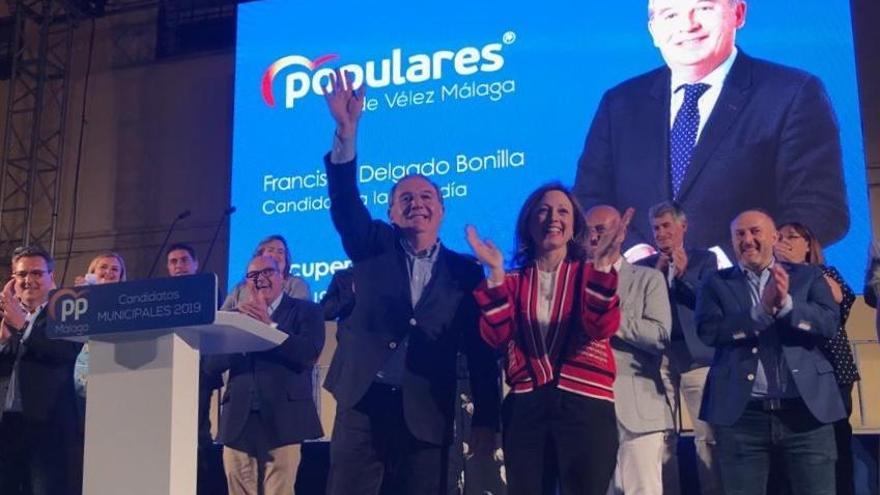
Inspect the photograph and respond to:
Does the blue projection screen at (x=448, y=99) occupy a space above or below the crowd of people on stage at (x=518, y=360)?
above

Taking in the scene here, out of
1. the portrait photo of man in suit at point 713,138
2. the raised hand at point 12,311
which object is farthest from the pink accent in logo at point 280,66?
the raised hand at point 12,311

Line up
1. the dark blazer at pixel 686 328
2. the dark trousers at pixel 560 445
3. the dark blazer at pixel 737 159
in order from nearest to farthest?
1. the dark trousers at pixel 560 445
2. the dark blazer at pixel 686 328
3. the dark blazer at pixel 737 159

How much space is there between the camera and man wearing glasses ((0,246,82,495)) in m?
3.88

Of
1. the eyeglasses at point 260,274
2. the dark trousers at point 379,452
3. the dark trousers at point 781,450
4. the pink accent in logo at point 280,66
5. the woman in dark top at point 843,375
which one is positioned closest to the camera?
the dark trousers at point 379,452

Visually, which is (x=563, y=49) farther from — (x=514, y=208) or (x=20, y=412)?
(x=20, y=412)

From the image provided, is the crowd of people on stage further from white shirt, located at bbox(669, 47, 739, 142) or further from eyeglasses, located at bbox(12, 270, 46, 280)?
white shirt, located at bbox(669, 47, 739, 142)

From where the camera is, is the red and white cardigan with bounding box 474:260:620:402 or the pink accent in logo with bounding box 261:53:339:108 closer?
the red and white cardigan with bounding box 474:260:620:402

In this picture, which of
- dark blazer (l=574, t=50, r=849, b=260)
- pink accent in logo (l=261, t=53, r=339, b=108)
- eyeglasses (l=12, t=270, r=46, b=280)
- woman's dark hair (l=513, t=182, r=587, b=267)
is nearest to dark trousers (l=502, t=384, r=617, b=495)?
woman's dark hair (l=513, t=182, r=587, b=267)

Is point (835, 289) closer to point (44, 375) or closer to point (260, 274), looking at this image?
point (260, 274)

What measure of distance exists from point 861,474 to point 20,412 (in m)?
3.34

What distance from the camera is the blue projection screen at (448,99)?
5.84 metres

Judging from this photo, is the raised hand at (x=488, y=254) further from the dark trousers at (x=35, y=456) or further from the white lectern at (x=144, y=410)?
the dark trousers at (x=35, y=456)

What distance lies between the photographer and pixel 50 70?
8.98m

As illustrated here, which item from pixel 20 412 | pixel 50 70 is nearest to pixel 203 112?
pixel 50 70
